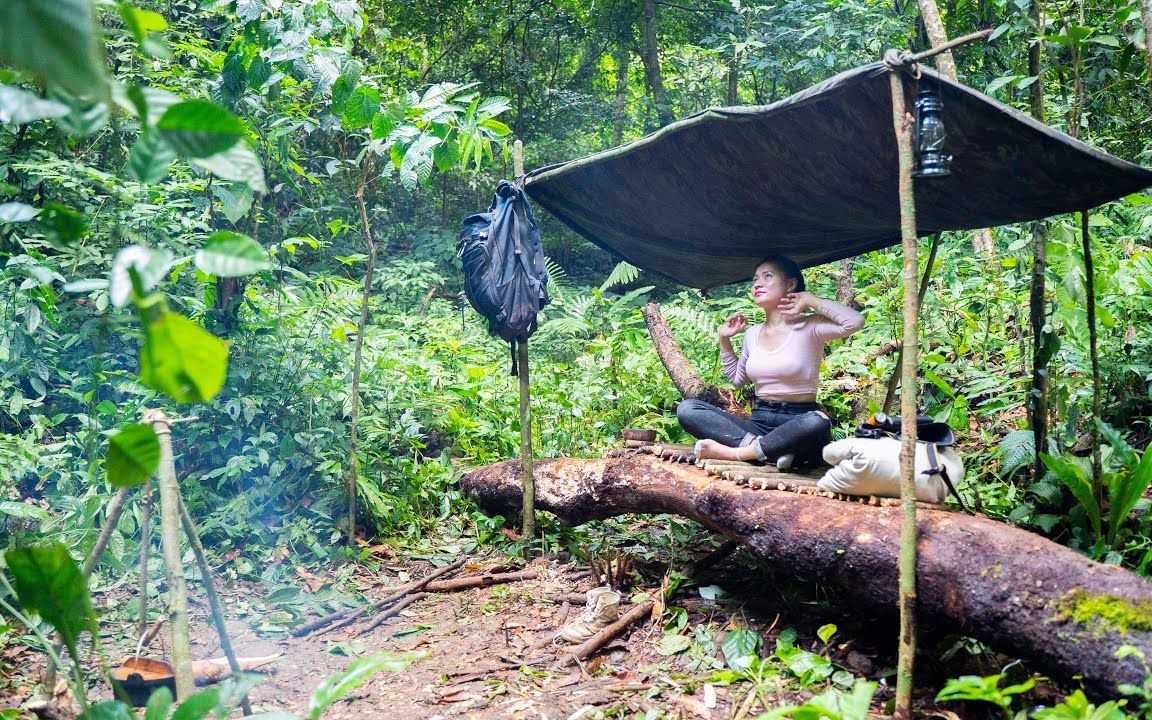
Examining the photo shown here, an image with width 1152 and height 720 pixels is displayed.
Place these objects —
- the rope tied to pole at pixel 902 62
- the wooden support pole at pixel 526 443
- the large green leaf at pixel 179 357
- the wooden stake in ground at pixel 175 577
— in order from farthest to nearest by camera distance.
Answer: the wooden support pole at pixel 526 443 < the rope tied to pole at pixel 902 62 < the wooden stake in ground at pixel 175 577 < the large green leaf at pixel 179 357

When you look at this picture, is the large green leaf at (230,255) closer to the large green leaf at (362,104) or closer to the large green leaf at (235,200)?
the large green leaf at (362,104)

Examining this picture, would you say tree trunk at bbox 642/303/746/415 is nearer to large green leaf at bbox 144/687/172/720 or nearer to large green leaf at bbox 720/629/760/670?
large green leaf at bbox 720/629/760/670

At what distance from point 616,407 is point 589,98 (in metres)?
6.34

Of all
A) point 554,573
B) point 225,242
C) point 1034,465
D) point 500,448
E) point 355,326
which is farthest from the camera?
point 500,448

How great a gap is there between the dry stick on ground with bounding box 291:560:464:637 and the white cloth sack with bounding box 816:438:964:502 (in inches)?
107

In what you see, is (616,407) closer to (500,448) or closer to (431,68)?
(500,448)

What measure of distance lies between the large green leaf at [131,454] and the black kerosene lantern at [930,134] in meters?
2.74

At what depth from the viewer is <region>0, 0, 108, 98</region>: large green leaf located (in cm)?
75

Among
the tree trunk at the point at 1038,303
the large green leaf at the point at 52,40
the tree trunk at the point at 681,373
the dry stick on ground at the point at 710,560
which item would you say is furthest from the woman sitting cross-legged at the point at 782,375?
the large green leaf at the point at 52,40

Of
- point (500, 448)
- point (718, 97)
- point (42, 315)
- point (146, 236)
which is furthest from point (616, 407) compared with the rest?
point (718, 97)

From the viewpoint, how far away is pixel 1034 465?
4.43 metres

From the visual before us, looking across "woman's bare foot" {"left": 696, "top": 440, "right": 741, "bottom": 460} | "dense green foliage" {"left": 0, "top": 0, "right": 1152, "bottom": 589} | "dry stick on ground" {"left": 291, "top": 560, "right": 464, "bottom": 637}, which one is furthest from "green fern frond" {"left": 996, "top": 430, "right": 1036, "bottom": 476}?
"dry stick on ground" {"left": 291, "top": 560, "right": 464, "bottom": 637}

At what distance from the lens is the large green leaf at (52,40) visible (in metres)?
0.75

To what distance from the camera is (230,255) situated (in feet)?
4.20
